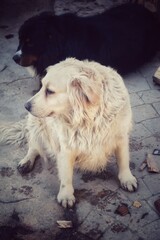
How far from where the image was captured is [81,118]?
2428 millimetres

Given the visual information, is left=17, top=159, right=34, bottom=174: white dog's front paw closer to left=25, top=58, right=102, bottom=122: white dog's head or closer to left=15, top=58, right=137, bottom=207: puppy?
left=15, top=58, right=137, bottom=207: puppy

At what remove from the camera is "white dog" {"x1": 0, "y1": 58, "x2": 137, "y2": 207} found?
91.4 inches

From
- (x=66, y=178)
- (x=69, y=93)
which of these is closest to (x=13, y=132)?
(x=66, y=178)

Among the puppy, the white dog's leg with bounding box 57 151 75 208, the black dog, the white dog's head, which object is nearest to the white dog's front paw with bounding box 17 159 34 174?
the puppy

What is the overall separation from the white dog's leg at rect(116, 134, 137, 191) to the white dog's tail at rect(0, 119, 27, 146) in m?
1.04

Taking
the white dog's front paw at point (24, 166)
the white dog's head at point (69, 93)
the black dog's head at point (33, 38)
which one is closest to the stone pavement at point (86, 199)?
the white dog's front paw at point (24, 166)

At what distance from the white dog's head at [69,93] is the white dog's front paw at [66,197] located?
691mm

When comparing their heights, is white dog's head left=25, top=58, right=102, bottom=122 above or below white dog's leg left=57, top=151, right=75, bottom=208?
above

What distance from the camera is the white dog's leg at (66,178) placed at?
2738mm

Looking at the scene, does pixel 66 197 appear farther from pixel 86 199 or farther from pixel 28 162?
pixel 28 162

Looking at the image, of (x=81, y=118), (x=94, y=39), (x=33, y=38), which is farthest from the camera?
(x=94, y=39)

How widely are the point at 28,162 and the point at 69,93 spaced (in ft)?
3.74

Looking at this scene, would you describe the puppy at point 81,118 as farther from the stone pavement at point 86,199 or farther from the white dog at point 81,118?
the stone pavement at point 86,199

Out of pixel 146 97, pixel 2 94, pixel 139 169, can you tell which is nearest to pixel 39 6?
pixel 2 94
